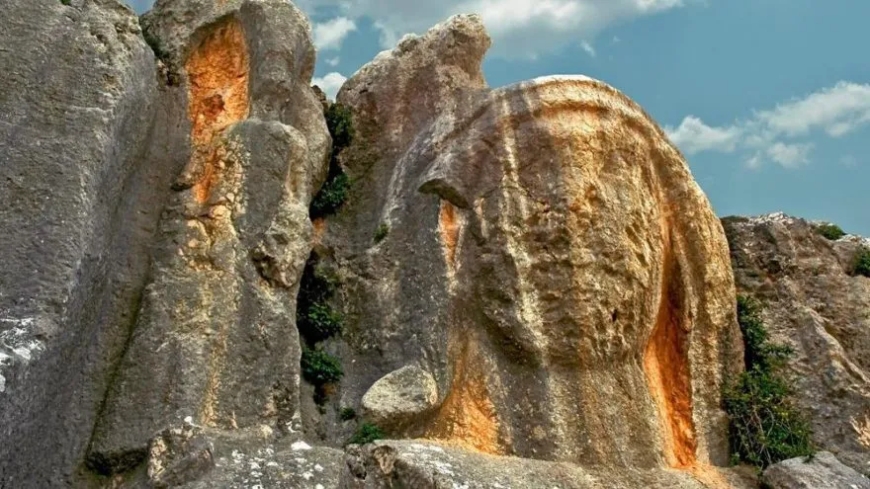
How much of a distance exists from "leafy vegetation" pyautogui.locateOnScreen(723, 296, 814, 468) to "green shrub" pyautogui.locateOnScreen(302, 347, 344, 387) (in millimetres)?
5711

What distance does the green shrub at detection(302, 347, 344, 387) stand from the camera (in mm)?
10945

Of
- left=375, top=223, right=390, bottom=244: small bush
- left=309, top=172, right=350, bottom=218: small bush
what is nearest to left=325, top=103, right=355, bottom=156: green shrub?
left=309, top=172, right=350, bottom=218: small bush

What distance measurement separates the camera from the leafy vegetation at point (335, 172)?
513 inches

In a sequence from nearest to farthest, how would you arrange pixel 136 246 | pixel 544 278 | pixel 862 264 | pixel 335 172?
pixel 136 246
pixel 544 278
pixel 335 172
pixel 862 264

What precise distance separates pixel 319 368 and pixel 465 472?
3.08 metres

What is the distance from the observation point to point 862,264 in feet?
49.0

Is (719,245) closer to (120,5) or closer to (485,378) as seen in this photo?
(485,378)

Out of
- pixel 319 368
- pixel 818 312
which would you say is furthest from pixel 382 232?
pixel 818 312

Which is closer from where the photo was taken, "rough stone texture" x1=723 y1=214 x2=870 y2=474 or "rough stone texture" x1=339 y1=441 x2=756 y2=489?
"rough stone texture" x1=339 y1=441 x2=756 y2=489

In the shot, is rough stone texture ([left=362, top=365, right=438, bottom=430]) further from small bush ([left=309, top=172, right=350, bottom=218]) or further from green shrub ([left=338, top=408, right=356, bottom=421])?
small bush ([left=309, top=172, right=350, bottom=218])

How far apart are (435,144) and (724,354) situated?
17.7ft

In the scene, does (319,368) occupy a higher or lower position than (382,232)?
lower

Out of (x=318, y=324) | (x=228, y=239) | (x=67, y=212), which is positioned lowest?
(x=318, y=324)

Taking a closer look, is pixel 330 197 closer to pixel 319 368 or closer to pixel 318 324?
pixel 318 324
